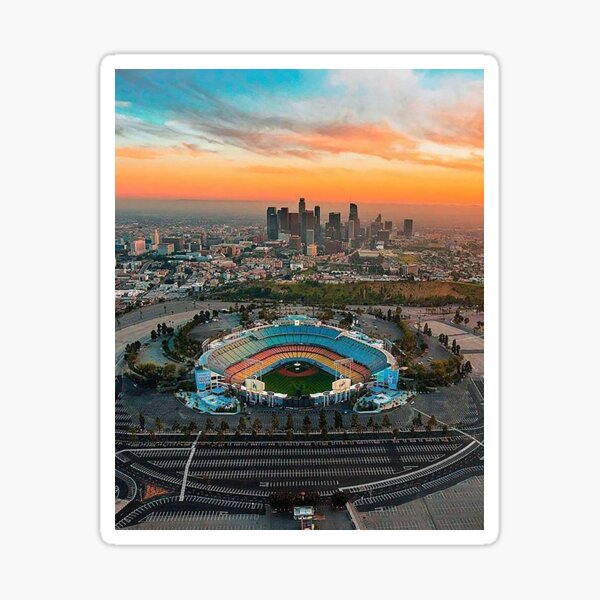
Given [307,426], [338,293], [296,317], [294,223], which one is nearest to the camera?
[307,426]

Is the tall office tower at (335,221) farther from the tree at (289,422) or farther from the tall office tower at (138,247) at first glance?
the tree at (289,422)

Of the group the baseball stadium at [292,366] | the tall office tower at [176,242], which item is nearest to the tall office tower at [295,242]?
the baseball stadium at [292,366]

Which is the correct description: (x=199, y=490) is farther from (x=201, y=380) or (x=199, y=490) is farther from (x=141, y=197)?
(x=141, y=197)

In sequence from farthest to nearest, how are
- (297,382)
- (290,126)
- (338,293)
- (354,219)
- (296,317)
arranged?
(338,293) < (296,317) < (297,382) < (354,219) < (290,126)

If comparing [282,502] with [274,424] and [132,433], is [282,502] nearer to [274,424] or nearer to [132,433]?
[274,424]

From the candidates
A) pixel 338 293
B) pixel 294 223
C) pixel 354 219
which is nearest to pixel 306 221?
pixel 294 223

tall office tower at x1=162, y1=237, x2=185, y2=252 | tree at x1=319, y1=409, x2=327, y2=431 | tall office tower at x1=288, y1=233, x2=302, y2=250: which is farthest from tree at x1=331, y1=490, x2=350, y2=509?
tall office tower at x1=288, y1=233, x2=302, y2=250

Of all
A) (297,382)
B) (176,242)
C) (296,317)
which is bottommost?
(297,382)

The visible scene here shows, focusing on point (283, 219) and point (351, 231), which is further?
point (351, 231)
